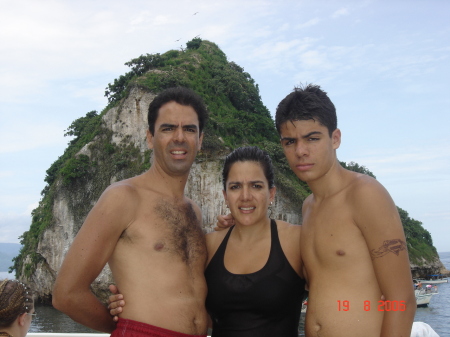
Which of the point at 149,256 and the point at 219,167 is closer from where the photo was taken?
the point at 149,256

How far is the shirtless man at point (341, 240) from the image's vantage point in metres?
2.76

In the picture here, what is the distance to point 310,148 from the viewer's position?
3.20 meters

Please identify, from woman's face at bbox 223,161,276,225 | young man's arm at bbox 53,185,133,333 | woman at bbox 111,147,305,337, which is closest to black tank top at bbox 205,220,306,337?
woman at bbox 111,147,305,337

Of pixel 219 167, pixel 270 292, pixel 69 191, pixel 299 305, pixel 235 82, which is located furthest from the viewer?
pixel 235 82

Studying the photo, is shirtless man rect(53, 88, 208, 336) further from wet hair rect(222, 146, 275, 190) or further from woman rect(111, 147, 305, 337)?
wet hair rect(222, 146, 275, 190)

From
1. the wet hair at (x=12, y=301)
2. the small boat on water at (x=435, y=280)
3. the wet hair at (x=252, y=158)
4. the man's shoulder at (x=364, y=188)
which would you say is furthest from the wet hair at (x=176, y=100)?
the small boat on water at (x=435, y=280)

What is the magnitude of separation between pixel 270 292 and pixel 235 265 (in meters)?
0.38

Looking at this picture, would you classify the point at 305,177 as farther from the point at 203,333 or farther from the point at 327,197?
the point at 203,333

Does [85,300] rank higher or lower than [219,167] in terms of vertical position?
lower

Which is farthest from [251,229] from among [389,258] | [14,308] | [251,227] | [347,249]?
[14,308]

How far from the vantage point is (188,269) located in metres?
3.42

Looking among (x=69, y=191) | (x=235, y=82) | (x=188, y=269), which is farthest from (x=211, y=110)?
(x=188, y=269)

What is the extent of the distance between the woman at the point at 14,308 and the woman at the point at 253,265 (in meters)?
0.76

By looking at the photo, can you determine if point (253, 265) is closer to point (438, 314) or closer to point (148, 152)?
point (148, 152)
